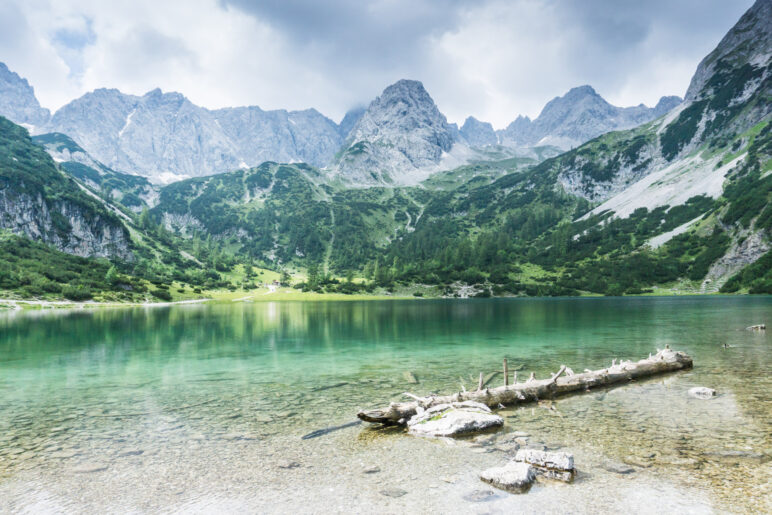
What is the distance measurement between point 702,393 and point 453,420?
17.1m

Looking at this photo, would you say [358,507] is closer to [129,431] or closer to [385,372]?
[129,431]

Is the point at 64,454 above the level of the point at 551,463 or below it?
below

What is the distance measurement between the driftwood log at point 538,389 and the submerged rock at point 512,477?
24.6 feet

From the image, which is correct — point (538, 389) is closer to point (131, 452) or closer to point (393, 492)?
point (393, 492)

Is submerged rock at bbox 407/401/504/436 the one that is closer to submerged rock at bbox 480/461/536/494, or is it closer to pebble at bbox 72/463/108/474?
submerged rock at bbox 480/461/536/494

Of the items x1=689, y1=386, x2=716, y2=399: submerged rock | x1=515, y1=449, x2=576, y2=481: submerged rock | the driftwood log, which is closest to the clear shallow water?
x1=515, y1=449, x2=576, y2=481: submerged rock

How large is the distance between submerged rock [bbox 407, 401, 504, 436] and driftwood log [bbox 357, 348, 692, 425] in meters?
0.76

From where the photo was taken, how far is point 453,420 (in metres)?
19.7

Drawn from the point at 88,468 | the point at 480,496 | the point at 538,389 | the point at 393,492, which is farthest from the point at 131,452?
the point at 538,389

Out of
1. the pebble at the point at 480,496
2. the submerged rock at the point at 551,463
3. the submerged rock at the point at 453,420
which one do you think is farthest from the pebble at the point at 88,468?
the submerged rock at the point at 551,463

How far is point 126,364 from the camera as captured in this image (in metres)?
41.5

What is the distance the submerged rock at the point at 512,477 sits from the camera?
42.9 feet

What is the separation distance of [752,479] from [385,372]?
25504mm

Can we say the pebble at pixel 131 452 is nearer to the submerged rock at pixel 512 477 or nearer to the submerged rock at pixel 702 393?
the submerged rock at pixel 512 477
